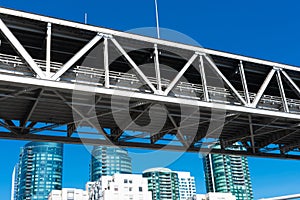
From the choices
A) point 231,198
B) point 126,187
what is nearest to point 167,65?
point 126,187

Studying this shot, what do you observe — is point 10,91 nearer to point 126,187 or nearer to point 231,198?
point 126,187

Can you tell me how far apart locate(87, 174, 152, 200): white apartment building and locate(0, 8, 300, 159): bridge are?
370ft

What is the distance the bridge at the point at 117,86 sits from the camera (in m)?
16.5

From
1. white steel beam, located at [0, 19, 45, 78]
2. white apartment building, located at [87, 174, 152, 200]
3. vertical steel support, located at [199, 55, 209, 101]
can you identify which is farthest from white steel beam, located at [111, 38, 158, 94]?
white apartment building, located at [87, 174, 152, 200]

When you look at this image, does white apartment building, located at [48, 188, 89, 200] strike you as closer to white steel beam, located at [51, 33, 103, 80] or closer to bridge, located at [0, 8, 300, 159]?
bridge, located at [0, 8, 300, 159]

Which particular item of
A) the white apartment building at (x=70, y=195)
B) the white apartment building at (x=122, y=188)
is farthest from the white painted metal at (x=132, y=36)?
the white apartment building at (x=70, y=195)

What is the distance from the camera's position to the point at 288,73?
24203mm

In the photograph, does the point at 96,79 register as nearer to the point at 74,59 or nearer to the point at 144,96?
the point at 74,59

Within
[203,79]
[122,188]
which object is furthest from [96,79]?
[122,188]

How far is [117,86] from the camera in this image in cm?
1808

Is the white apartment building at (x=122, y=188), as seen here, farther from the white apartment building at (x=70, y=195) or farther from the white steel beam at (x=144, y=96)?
the white steel beam at (x=144, y=96)

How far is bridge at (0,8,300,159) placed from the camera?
16.5 m

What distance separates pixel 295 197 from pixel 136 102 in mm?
9159

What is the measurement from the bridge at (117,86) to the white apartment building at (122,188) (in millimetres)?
112922
